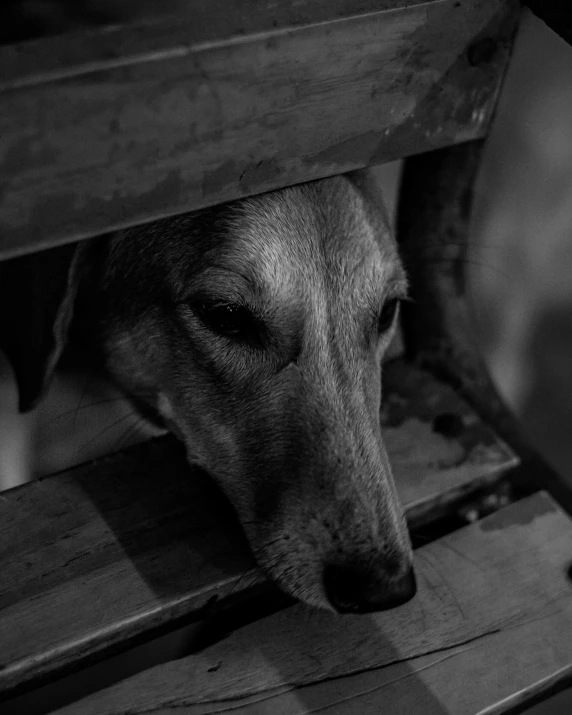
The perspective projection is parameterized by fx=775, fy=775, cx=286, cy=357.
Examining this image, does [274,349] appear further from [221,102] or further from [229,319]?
[221,102]

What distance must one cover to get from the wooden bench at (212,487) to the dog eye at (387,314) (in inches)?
11.0

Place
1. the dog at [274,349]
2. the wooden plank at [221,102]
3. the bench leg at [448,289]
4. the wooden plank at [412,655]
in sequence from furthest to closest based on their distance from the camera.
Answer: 1. the bench leg at [448,289]
2. the dog at [274,349]
3. the wooden plank at [412,655]
4. the wooden plank at [221,102]

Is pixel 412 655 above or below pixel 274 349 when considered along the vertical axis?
below

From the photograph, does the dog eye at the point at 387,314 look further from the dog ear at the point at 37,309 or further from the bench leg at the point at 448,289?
the dog ear at the point at 37,309

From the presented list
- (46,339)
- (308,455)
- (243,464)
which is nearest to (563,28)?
(308,455)

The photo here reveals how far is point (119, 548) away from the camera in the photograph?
168 centimetres

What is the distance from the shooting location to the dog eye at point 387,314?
1974 mm

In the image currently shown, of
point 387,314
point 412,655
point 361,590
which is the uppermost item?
point 387,314

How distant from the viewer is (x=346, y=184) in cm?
180

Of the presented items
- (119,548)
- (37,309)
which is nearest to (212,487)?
(119,548)

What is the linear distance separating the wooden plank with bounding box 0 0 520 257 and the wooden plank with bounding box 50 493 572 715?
897mm

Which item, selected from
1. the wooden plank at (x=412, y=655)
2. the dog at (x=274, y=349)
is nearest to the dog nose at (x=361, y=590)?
the dog at (x=274, y=349)

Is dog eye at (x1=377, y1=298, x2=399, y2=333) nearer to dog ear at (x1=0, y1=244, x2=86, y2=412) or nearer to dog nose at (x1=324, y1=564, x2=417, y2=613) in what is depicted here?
dog nose at (x1=324, y1=564, x2=417, y2=613)

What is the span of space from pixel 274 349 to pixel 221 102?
25.5 inches
